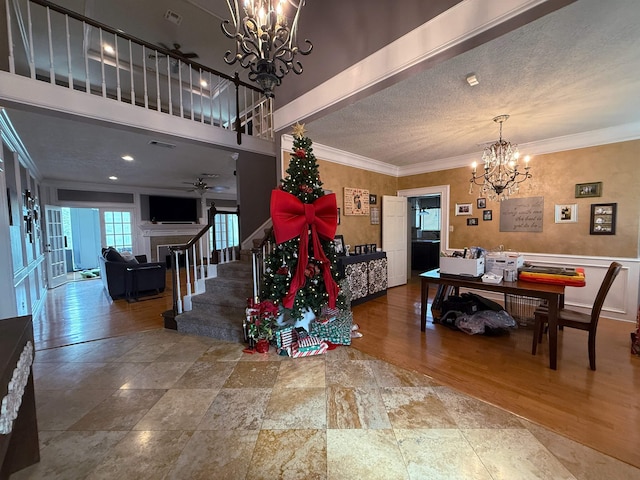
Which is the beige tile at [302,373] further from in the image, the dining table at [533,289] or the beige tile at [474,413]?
the dining table at [533,289]

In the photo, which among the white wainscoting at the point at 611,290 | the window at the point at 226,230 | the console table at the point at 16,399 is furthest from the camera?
the window at the point at 226,230

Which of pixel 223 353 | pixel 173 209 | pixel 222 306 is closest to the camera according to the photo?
pixel 223 353

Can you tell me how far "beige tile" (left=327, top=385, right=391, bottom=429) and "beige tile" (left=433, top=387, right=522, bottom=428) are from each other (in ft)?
1.51

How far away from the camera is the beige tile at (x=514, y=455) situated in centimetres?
128

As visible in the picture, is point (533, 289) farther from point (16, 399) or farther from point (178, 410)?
point (16, 399)

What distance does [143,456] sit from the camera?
55.3 inches

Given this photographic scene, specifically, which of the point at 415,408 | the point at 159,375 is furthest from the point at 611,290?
the point at 159,375

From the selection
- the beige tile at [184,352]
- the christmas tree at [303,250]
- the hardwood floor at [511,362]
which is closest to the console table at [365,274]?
the hardwood floor at [511,362]

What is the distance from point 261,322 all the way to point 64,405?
1488mm

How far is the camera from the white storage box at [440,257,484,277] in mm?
2702

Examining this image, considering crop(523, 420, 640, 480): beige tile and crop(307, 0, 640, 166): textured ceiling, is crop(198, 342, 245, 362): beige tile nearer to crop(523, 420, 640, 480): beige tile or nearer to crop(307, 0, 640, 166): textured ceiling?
crop(523, 420, 640, 480): beige tile

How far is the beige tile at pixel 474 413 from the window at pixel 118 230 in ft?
27.4

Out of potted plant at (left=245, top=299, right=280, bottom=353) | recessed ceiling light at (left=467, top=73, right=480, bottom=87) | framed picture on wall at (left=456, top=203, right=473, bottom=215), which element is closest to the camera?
recessed ceiling light at (left=467, top=73, right=480, bottom=87)

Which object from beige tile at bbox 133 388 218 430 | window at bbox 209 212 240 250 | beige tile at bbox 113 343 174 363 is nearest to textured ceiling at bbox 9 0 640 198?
window at bbox 209 212 240 250
